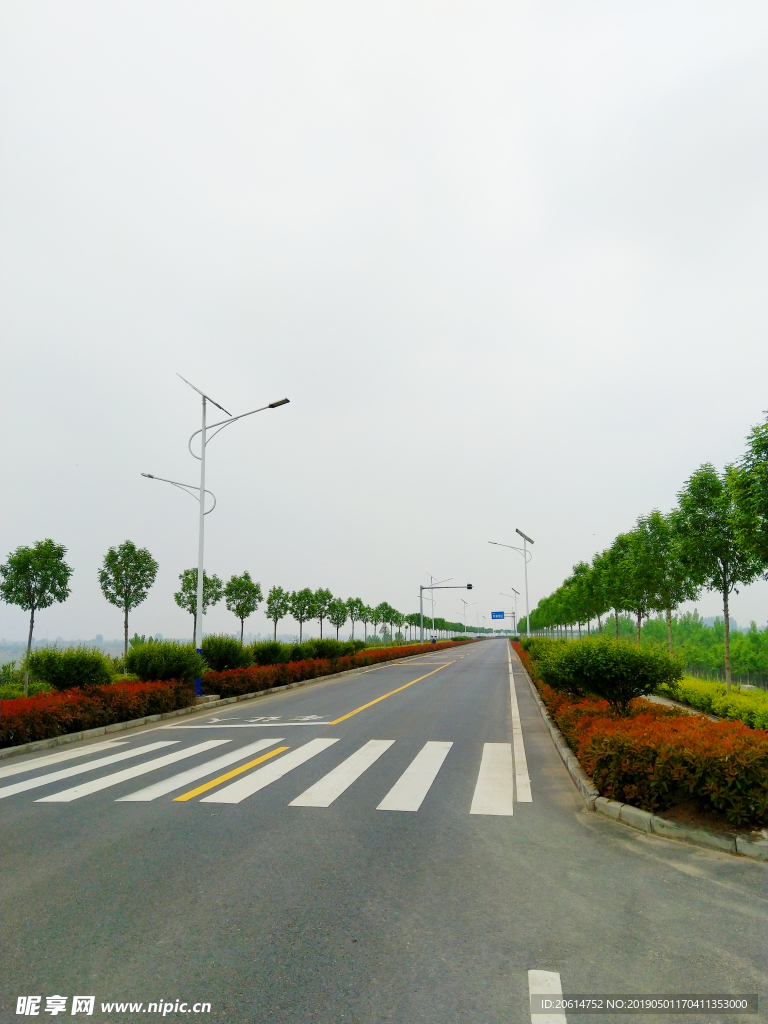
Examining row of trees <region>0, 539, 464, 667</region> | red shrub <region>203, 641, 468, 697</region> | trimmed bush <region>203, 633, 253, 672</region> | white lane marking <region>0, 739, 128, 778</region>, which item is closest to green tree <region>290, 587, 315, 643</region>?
row of trees <region>0, 539, 464, 667</region>

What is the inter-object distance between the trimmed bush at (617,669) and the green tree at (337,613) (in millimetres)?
54766

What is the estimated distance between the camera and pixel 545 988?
11.2 ft

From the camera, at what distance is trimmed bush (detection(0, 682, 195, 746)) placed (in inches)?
438

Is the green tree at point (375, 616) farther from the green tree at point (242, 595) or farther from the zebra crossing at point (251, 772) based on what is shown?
the zebra crossing at point (251, 772)

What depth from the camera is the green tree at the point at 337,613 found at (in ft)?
216

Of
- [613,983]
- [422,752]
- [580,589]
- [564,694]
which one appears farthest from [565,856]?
[580,589]

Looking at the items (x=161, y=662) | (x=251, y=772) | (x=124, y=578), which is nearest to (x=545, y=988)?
(x=251, y=772)

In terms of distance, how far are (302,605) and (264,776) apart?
2088 inches

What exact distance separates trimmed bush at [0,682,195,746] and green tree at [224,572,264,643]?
109ft

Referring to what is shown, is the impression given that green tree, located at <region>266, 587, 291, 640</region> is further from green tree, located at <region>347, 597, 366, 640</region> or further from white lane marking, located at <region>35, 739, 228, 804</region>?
white lane marking, located at <region>35, 739, 228, 804</region>

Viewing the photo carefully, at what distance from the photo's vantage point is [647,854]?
5.50 metres

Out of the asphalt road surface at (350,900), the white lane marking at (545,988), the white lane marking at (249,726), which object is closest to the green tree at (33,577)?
the white lane marking at (249,726)

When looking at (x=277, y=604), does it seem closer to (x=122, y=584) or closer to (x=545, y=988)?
(x=122, y=584)

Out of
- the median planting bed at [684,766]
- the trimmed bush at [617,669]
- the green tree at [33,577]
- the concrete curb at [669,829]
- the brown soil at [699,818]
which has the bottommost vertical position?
the concrete curb at [669,829]
